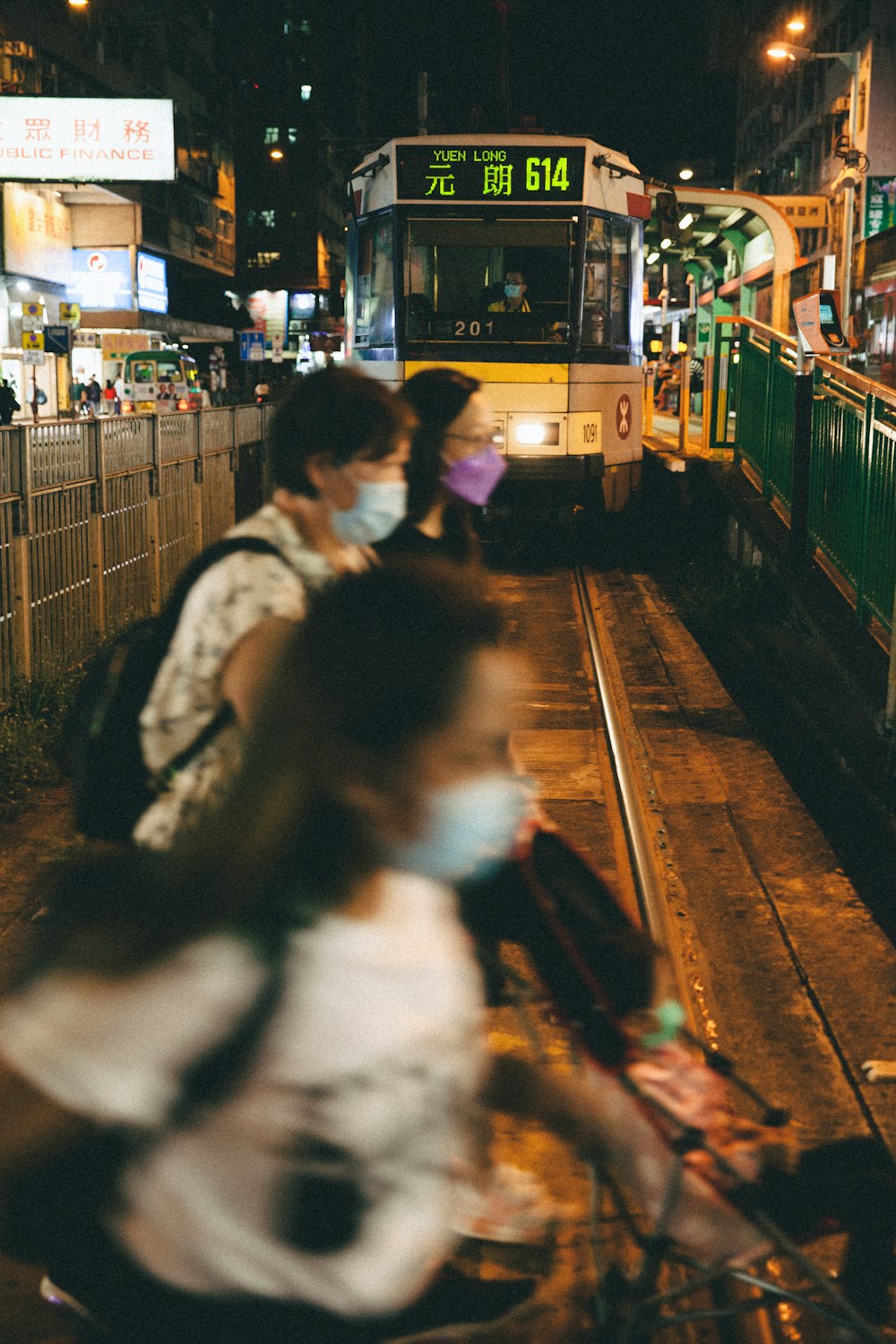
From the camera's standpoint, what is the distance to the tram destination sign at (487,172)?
13.7m

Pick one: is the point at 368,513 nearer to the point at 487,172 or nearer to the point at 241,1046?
the point at 241,1046

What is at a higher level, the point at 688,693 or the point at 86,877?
the point at 86,877

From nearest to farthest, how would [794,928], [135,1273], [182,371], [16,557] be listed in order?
[135,1273]
[794,928]
[16,557]
[182,371]

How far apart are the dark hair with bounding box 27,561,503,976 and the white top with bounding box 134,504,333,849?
113mm

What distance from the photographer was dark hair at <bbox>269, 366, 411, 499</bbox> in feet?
7.95

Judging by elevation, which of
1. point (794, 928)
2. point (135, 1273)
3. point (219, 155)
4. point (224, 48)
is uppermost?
point (224, 48)

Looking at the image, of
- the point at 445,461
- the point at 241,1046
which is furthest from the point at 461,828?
the point at 445,461

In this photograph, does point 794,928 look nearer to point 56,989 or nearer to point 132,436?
point 56,989

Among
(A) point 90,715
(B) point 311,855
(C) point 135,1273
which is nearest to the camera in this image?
(B) point 311,855

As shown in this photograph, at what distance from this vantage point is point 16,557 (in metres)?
7.64

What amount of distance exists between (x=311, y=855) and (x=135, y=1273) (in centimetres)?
71

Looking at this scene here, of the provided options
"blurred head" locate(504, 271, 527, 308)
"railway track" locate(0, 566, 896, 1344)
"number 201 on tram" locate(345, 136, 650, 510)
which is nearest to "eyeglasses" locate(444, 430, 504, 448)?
"railway track" locate(0, 566, 896, 1344)

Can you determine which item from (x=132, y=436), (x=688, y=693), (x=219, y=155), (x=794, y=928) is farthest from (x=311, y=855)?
(x=219, y=155)

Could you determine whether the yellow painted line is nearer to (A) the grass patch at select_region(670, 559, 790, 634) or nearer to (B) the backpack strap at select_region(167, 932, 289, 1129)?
(A) the grass patch at select_region(670, 559, 790, 634)
